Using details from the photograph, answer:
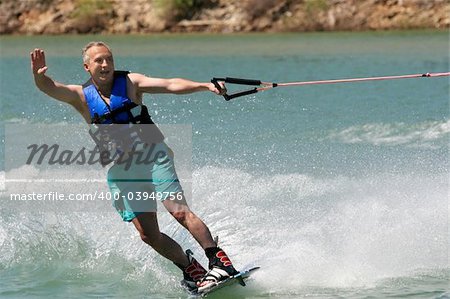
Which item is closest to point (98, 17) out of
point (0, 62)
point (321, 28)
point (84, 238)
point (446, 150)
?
point (321, 28)

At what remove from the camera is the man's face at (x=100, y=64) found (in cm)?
625

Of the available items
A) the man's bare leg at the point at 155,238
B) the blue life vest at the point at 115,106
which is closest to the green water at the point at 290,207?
the man's bare leg at the point at 155,238

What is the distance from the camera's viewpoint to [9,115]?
14.8 m

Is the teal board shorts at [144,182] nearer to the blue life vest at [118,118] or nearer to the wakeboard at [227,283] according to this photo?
the blue life vest at [118,118]

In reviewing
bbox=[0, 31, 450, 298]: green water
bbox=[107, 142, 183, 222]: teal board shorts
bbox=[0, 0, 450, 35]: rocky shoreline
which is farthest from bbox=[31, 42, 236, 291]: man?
bbox=[0, 0, 450, 35]: rocky shoreline

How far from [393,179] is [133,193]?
→ 11.7ft

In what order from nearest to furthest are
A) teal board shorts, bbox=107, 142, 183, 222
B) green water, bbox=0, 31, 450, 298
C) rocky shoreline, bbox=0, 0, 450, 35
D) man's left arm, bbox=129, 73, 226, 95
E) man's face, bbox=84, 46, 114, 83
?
1. man's left arm, bbox=129, 73, 226, 95
2. man's face, bbox=84, 46, 114, 83
3. teal board shorts, bbox=107, 142, 183, 222
4. green water, bbox=0, 31, 450, 298
5. rocky shoreline, bbox=0, 0, 450, 35

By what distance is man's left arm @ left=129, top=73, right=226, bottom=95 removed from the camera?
20.1ft

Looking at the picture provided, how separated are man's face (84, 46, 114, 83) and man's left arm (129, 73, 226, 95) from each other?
0.17m

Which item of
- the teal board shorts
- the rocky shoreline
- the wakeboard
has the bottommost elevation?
the rocky shoreline

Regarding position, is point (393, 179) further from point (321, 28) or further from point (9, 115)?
point (321, 28)

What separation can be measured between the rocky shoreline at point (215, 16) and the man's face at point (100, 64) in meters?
25.8

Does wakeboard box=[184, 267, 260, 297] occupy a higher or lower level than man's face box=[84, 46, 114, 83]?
lower

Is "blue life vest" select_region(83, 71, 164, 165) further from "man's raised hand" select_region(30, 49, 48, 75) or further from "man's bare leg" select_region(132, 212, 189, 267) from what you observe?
"man's bare leg" select_region(132, 212, 189, 267)
